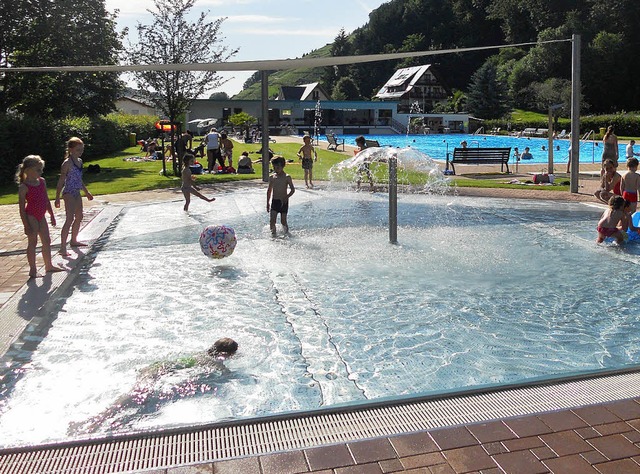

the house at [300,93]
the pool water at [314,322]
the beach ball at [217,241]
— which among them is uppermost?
the house at [300,93]

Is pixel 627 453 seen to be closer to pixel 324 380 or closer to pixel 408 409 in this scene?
pixel 408 409

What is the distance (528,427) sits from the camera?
3.27 m

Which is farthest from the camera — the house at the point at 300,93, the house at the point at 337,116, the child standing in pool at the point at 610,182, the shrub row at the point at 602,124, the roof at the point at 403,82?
the roof at the point at 403,82

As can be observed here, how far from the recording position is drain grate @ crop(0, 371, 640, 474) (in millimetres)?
3031

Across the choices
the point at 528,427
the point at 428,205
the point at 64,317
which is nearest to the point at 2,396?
the point at 64,317

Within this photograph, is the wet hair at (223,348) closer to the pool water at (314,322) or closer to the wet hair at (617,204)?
the pool water at (314,322)

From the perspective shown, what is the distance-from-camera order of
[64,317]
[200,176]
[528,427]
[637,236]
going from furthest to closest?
[200,176] < [637,236] < [64,317] < [528,427]

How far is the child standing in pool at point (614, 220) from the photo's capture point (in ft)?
28.2

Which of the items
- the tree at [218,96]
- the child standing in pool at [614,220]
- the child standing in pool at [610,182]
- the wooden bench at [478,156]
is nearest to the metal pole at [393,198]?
the child standing in pool at [614,220]

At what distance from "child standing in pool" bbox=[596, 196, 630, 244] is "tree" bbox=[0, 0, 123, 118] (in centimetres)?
2300

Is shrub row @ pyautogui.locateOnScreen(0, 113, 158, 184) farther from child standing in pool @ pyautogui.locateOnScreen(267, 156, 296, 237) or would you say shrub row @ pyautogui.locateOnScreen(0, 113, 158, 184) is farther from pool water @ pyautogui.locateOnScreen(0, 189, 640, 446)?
child standing in pool @ pyautogui.locateOnScreen(267, 156, 296, 237)

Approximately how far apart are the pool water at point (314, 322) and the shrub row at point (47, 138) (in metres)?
11.7

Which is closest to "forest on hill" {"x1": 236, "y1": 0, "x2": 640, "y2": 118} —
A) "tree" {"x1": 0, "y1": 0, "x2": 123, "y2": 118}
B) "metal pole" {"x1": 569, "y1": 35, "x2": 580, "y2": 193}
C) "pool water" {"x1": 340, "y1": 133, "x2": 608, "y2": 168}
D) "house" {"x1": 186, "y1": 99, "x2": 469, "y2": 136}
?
"house" {"x1": 186, "y1": 99, "x2": 469, "y2": 136}

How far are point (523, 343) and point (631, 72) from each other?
259 feet
